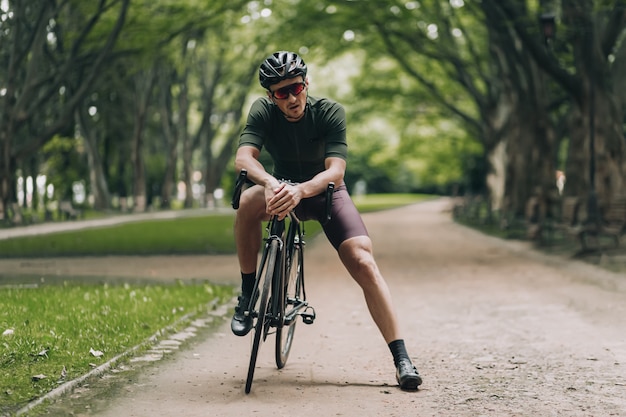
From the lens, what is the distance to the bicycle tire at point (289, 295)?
19.7ft

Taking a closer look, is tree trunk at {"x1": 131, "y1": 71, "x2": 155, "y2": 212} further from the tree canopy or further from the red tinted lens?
the red tinted lens

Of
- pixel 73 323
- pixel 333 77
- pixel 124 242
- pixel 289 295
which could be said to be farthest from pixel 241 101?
pixel 289 295

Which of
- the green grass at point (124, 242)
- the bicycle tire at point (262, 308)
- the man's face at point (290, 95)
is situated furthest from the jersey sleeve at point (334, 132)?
the green grass at point (124, 242)

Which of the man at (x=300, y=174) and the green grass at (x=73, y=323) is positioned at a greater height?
the man at (x=300, y=174)

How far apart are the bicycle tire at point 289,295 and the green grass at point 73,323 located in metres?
1.18

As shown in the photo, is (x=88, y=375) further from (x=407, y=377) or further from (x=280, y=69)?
(x=280, y=69)

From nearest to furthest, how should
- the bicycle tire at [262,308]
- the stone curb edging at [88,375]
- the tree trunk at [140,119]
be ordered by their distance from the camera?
the stone curb edging at [88,375], the bicycle tire at [262,308], the tree trunk at [140,119]

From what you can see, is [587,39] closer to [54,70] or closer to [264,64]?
[54,70]

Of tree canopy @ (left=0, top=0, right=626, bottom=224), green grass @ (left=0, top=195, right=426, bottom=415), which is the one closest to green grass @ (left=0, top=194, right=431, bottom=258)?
tree canopy @ (left=0, top=0, right=626, bottom=224)

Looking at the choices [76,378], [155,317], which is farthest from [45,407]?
[155,317]

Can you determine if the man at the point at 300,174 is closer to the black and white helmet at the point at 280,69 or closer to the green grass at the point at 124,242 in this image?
the black and white helmet at the point at 280,69

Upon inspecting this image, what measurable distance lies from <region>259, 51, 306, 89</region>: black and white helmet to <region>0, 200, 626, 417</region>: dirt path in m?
1.80

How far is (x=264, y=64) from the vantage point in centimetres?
575

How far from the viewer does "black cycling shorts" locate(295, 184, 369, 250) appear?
5.85 meters
